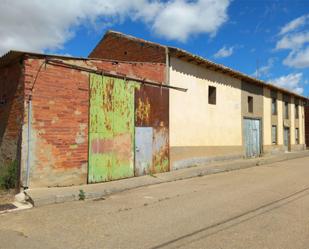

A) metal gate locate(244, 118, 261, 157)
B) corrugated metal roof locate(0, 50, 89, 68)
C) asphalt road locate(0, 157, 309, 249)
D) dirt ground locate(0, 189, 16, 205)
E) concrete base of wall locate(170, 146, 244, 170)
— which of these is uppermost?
corrugated metal roof locate(0, 50, 89, 68)

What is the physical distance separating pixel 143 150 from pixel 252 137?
10.4 metres

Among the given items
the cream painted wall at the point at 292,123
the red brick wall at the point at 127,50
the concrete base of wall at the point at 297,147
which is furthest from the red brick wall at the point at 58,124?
the concrete base of wall at the point at 297,147

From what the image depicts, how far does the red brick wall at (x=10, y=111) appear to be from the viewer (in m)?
9.16

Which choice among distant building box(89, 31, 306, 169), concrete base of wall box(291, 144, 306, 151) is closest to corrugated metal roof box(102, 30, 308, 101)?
distant building box(89, 31, 306, 169)

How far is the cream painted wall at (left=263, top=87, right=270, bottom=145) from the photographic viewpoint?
21.9m

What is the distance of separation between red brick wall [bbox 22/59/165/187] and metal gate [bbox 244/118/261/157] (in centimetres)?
1196

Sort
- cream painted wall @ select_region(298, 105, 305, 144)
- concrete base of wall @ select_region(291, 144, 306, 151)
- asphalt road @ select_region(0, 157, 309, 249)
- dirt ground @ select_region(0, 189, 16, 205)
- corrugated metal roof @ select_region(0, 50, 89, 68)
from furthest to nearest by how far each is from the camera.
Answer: cream painted wall @ select_region(298, 105, 305, 144) → concrete base of wall @ select_region(291, 144, 306, 151) → corrugated metal roof @ select_region(0, 50, 89, 68) → dirt ground @ select_region(0, 189, 16, 205) → asphalt road @ select_region(0, 157, 309, 249)

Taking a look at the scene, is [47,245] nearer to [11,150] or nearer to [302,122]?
[11,150]

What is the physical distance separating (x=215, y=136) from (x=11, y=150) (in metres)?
10.1

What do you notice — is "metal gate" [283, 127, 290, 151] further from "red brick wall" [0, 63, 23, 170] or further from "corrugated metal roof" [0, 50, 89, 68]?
"red brick wall" [0, 63, 23, 170]

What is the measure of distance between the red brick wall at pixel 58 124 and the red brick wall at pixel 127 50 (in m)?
3.90

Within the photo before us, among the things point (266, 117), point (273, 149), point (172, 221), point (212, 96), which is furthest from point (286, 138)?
point (172, 221)

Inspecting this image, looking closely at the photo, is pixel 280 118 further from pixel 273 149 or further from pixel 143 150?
pixel 143 150

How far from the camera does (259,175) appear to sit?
1292 centimetres
